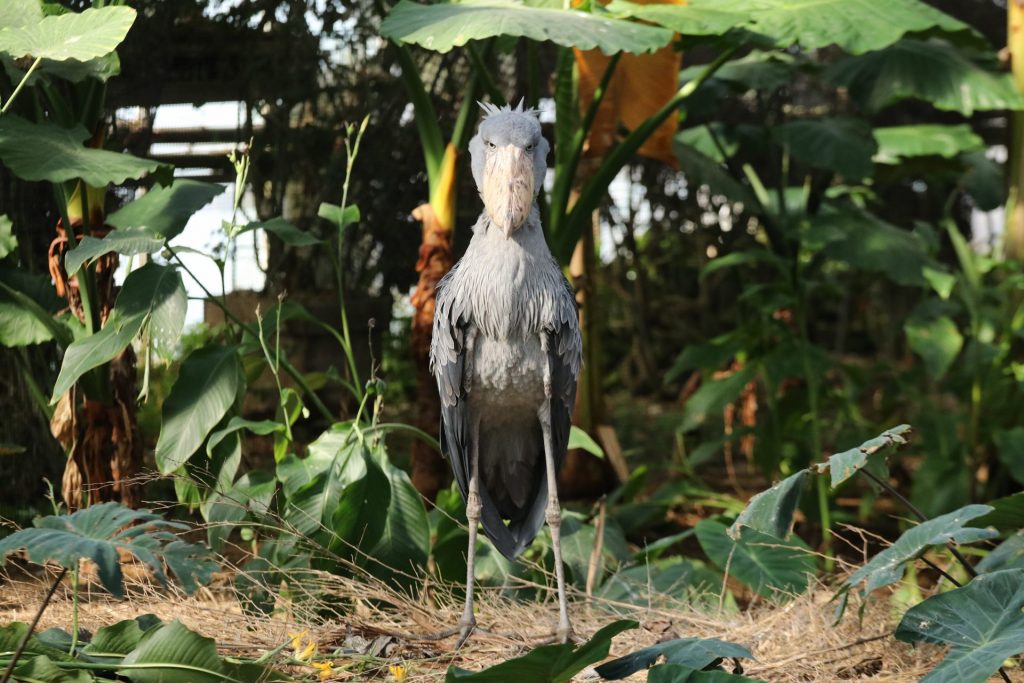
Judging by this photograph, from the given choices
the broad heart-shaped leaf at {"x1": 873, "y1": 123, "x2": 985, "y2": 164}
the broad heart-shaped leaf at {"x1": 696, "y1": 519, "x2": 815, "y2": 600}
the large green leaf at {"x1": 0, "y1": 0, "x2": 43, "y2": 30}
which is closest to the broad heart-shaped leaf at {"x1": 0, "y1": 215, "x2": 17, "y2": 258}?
the large green leaf at {"x1": 0, "y1": 0, "x2": 43, "y2": 30}

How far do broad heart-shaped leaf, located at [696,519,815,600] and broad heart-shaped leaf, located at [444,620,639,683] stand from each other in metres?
1.19

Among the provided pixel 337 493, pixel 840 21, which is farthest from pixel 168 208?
pixel 840 21

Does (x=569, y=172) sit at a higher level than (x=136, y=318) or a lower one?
higher

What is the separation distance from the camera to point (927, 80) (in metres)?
4.28

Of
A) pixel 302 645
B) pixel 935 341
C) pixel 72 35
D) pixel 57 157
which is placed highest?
pixel 72 35

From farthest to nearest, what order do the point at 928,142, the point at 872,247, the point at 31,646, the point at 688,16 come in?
the point at 928,142, the point at 872,247, the point at 688,16, the point at 31,646

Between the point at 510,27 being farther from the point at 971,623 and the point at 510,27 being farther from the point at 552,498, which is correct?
the point at 971,623

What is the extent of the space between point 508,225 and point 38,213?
188 centimetres

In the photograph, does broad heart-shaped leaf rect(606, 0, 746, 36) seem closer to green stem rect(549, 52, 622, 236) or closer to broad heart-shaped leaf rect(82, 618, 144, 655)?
green stem rect(549, 52, 622, 236)

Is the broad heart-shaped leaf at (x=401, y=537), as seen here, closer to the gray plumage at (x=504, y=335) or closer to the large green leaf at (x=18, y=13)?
the gray plumage at (x=504, y=335)

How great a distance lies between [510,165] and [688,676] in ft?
3.51

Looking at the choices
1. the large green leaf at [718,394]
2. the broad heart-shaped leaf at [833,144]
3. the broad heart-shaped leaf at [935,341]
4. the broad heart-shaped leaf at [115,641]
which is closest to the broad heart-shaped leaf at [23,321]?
the broad heart-shaped leaf at [115,641]

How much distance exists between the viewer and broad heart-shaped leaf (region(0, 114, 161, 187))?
105 inches

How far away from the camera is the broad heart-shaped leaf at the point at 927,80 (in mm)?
4230
